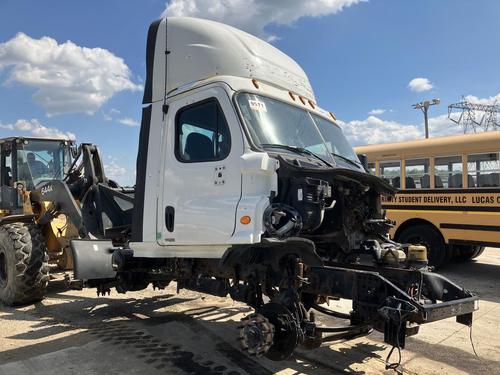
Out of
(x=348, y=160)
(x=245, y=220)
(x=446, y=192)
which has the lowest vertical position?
(x=245, y=220)

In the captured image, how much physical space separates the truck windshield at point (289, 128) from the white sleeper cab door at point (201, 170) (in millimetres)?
191

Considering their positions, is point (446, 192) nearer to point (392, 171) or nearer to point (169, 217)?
point (392, 171)

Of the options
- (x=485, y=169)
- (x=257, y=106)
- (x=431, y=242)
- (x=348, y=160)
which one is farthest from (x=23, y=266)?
(x=485, y=169)

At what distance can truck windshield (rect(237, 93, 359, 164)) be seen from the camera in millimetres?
4449

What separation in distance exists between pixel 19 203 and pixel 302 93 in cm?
594

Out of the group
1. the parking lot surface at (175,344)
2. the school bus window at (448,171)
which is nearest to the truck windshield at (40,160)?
the parking lot surface at (175,344)

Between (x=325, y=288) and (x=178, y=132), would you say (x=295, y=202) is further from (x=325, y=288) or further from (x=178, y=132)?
(x=178, y=132)

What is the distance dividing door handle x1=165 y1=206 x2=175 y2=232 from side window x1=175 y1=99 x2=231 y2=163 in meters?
0.53

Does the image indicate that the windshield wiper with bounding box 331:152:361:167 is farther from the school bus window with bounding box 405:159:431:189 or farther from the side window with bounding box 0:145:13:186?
the side window with bounding box 0:145:13:186

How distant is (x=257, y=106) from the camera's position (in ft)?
15.0

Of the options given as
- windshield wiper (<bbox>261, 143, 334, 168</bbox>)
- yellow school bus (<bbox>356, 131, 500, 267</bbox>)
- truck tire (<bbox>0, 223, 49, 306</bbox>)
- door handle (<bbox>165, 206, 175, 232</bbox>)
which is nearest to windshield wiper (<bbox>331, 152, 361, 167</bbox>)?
windshield wiper (<bbox>261, 143, 334, 168</bbox>)

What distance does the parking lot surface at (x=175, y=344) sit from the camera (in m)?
4.67

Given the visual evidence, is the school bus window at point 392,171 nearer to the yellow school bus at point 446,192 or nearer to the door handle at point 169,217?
the yellow school bus at point 446,192

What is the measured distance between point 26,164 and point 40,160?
0.31 metres
